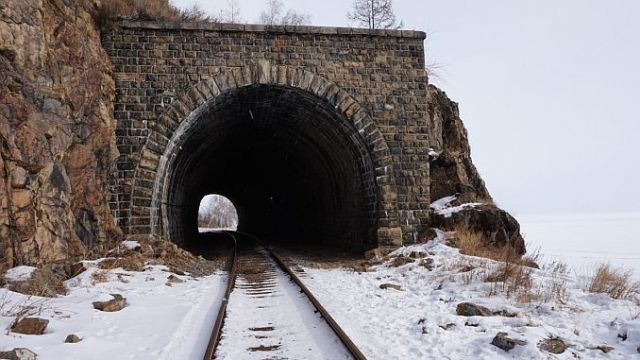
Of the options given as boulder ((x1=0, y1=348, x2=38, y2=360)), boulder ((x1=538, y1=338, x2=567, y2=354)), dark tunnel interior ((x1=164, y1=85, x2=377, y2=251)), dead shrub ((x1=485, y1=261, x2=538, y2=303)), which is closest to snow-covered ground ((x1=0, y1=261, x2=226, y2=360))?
boulder ((x1=0, y1=348, x2=38, y2=360))

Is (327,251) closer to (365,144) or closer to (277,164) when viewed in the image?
(365,144)

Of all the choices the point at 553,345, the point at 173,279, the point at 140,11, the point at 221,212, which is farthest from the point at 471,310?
the point at 221,212

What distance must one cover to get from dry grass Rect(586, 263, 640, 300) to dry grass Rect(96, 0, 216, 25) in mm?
11885

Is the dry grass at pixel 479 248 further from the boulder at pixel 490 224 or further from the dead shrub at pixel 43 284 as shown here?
the dead shrub at pixel 43 284

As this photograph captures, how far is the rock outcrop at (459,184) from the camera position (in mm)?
12367

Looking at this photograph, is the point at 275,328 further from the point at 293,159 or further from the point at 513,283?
the point at 293,159

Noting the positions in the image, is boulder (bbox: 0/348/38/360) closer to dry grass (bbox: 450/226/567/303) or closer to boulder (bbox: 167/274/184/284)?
boulder (bbox: 167/274/184/284)

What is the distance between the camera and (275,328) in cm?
589

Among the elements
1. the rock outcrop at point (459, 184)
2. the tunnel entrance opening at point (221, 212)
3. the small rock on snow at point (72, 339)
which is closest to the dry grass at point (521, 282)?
the rock outcrop at point (459, 184)

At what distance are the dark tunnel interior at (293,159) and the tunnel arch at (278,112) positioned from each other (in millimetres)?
51

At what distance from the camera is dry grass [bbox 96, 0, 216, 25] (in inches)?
466

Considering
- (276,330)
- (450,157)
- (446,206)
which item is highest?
(450,157)

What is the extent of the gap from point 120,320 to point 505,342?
486cm

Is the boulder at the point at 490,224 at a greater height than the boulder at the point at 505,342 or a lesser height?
greater
